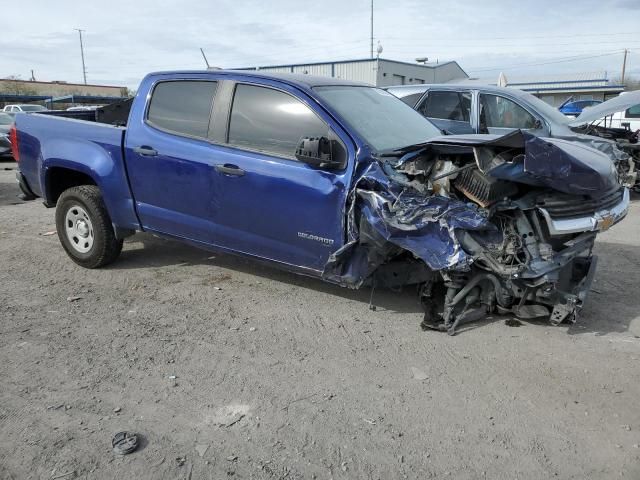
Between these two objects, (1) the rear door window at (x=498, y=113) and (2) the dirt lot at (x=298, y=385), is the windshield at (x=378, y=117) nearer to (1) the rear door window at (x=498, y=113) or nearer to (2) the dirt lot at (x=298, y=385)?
(2) the dirt lot at (x=298, y=385)

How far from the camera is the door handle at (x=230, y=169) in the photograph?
4445mm

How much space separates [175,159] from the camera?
188 inches

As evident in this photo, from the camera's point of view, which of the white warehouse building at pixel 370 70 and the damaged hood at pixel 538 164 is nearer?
the damaged hood at pixel 538 164

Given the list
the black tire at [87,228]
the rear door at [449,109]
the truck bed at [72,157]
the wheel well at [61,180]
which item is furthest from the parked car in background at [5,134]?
the rear door at [449,109]

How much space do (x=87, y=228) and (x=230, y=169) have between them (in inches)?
77.9

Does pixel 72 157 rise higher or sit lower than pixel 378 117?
lower

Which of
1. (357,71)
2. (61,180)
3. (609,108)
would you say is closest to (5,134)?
(61,180)

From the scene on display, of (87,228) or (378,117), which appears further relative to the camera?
(87,228)

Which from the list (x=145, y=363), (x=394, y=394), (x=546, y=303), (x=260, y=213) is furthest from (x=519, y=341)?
(x=145, y=363)

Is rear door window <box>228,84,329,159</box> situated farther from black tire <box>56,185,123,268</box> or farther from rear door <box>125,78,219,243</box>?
black tire <box>56,185,123,268</box>

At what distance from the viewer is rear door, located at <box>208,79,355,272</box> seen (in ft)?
13.6

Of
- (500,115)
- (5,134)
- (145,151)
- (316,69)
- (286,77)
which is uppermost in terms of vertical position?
(316,69)

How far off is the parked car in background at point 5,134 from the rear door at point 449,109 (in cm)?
1119

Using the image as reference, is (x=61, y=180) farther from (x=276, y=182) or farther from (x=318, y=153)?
(x=318, y=153)
